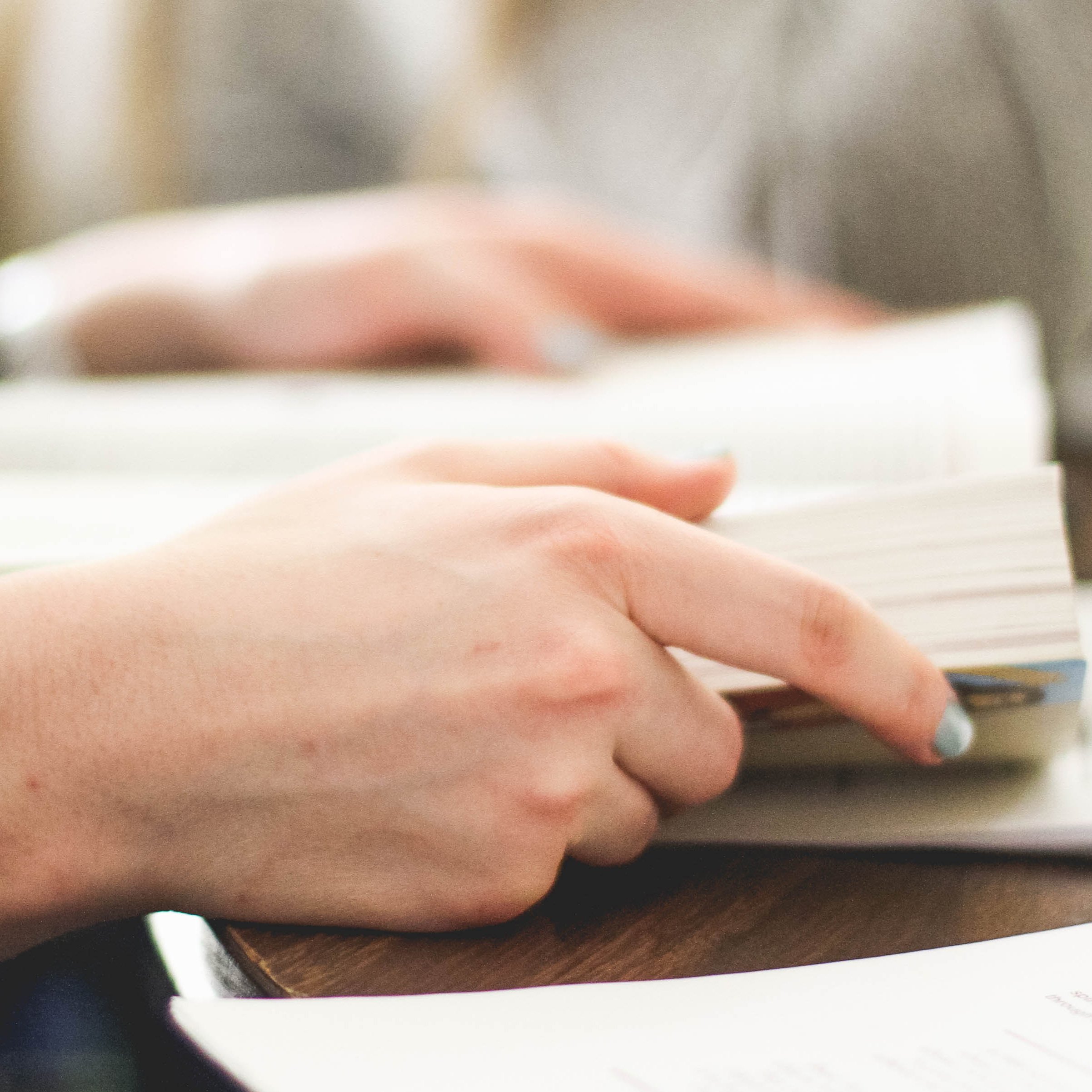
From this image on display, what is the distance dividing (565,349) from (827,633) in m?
0.60

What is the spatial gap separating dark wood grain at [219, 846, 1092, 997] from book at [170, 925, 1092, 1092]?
1 centimetres

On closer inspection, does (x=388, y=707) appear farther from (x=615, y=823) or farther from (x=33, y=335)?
(x=33, y=335)

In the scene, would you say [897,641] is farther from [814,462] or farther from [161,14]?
[161,14]

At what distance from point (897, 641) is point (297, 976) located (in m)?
0.19

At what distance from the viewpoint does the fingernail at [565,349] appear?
33.5 inches

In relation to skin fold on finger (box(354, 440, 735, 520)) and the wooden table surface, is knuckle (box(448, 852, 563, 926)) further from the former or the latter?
skin fold on finger (box(354, 440, 735, 520))

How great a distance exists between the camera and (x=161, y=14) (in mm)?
1691

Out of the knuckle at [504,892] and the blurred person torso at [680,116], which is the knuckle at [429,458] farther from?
the blurred person torso at [680,116]

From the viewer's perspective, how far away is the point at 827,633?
0.30m

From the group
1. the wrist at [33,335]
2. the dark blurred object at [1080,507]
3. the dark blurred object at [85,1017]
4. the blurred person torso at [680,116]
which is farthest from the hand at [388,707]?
the blurred person torso at [680,116]

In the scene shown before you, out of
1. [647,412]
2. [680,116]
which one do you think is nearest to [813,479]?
[647,412]

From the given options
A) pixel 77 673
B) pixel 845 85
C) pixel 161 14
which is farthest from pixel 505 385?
pixel 161 14

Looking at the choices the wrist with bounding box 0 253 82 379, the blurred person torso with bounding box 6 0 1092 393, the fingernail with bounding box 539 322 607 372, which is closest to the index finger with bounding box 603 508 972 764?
the fingernail with bounding box 539 322 607 372

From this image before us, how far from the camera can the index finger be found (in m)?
0.30
